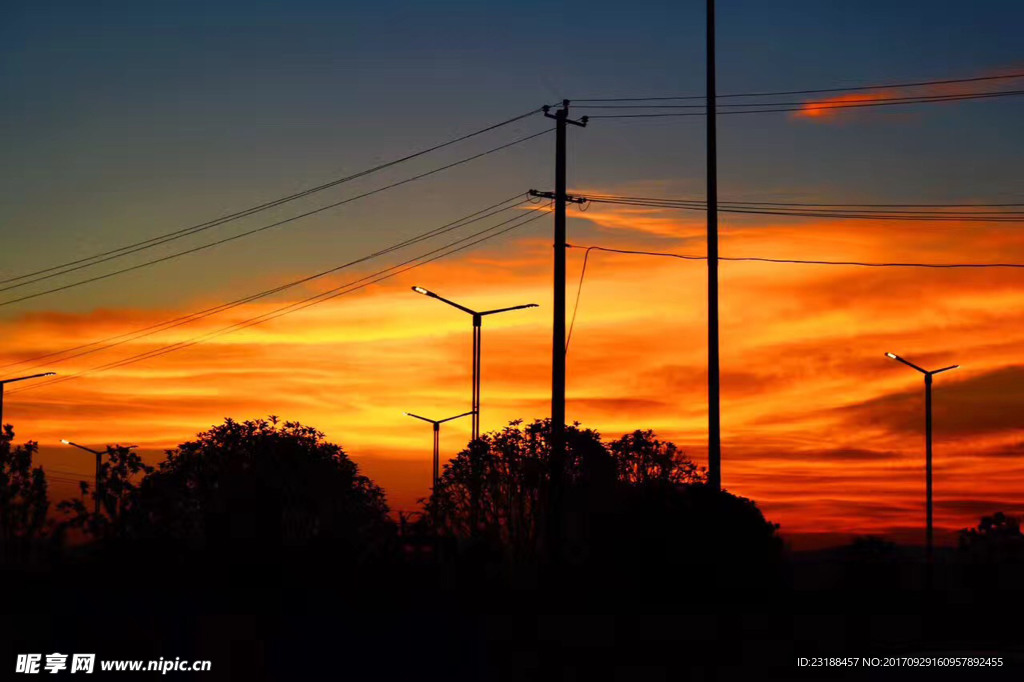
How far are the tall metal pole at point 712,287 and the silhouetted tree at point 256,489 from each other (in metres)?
30.1

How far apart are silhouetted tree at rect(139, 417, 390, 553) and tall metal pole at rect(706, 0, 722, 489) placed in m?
30.1

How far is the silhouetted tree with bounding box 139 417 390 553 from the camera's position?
70.7 meters

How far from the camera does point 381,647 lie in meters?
28.6

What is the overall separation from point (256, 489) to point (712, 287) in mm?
45343

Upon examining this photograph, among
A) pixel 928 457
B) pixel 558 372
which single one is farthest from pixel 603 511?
pixel 928 457

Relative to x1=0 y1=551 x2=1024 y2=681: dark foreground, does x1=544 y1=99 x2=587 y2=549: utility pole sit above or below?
above

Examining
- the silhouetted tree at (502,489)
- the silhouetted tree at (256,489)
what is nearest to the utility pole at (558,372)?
the silhouetted tree at (502,489)

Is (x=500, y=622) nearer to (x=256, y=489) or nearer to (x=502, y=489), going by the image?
(x=502, y=489)

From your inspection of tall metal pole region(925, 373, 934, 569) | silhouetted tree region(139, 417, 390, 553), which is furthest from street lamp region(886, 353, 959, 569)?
silhouetted tree region(139, 417, 390, 553)

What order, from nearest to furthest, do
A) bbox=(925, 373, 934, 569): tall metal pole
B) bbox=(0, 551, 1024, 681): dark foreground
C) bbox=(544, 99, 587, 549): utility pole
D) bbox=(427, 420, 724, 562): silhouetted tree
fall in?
bbox=(0, 551, 1024, 681): dark foreground < bbox=(544, 99, 587, 549): utility pole < bbox=(427, 420, 724, 562): silhouetted tree < bbox=(925, 373, 934, 569): tall metal pole

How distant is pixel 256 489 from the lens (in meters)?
79.2

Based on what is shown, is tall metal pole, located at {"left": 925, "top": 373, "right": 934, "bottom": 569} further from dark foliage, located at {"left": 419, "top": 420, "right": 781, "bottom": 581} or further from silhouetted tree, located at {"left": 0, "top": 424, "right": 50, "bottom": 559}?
silhouetted tree, located at {"left": 0, "top": 424, "right": 50, "bottom": 559}

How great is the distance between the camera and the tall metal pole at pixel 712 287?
38344 millimetres

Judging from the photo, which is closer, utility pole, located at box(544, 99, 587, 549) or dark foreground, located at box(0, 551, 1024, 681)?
dark foreground, located at box(0, 551, 1024, 681)
